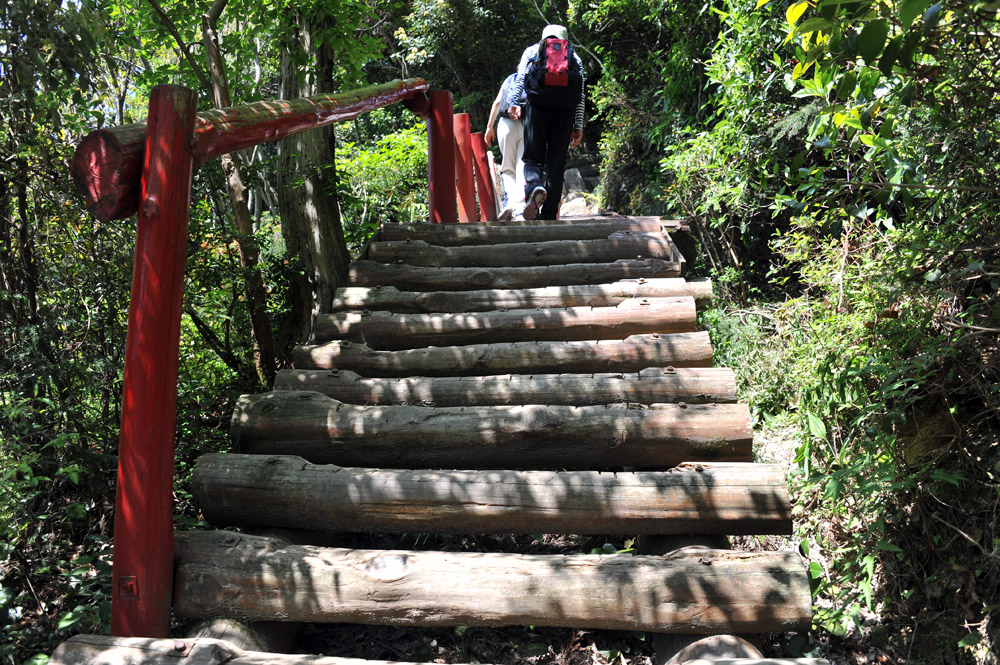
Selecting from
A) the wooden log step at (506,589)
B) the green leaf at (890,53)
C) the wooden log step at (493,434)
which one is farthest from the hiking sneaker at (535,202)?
the green leaf at (890,53)

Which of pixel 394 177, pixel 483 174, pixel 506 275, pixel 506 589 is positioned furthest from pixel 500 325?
pixel 394 177

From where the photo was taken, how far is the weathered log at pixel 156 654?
206cm

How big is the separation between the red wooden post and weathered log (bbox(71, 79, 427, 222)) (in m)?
3.94

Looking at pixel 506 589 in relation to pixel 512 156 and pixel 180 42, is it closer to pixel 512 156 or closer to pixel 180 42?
pixel 180 42

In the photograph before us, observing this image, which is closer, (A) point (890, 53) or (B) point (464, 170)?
(A) point (890, 53)

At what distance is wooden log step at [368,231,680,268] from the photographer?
455 cm

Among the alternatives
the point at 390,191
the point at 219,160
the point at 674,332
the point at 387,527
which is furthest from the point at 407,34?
the point at 387,527

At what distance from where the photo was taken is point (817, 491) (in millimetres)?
3637

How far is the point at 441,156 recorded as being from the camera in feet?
19.0

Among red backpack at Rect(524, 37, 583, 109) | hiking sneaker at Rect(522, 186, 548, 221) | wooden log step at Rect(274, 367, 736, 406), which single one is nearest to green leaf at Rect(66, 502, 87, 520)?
wooden log step at Rect(274, 367, 736, 406)

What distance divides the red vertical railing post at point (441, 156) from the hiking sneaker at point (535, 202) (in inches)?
23.4

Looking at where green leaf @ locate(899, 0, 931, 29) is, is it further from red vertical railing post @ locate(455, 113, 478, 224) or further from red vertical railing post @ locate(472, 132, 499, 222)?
red vertical railing post @ locate(472, 132, 499, 222)

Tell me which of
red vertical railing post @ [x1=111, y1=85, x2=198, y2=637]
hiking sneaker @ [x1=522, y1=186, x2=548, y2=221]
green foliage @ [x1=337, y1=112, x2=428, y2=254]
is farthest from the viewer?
green foliage @ [x1=337, y1=112, x2=428, y2=254]

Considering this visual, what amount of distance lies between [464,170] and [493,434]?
5.31m
